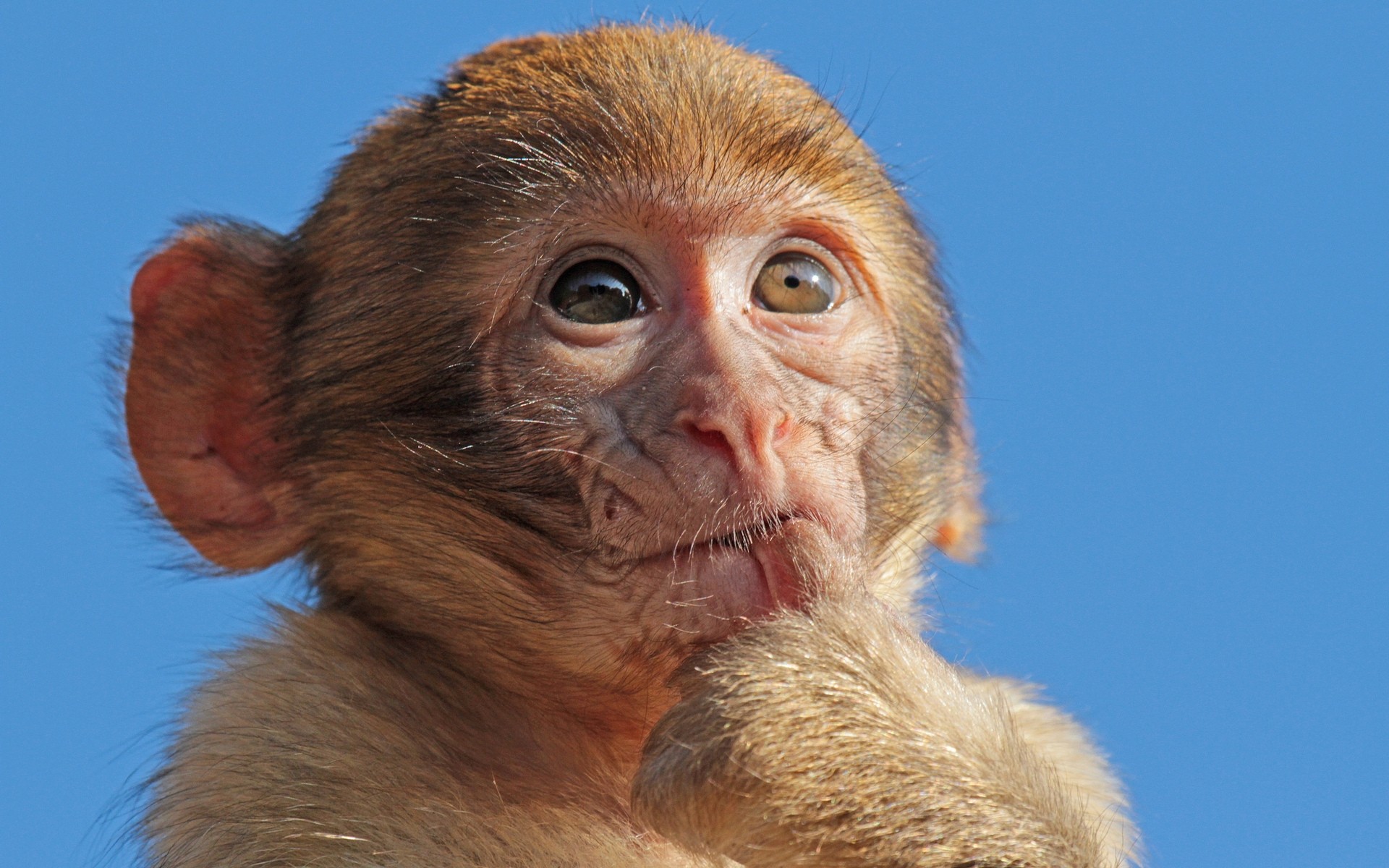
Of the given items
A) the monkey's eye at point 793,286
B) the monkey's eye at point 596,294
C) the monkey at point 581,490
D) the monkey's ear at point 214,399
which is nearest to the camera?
the monkey at point 581,490

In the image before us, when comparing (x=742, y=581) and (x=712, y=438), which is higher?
(x=712, y=438)

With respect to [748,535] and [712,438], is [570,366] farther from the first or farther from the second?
[748,535]

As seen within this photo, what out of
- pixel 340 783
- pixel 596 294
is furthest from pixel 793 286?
pixel 340 783

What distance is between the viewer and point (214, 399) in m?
4.01

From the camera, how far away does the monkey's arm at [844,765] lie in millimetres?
2623

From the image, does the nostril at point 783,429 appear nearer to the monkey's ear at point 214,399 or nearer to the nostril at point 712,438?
the nostril at point 712,438

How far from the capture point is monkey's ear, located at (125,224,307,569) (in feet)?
12.7

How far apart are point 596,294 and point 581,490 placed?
0.53 meters

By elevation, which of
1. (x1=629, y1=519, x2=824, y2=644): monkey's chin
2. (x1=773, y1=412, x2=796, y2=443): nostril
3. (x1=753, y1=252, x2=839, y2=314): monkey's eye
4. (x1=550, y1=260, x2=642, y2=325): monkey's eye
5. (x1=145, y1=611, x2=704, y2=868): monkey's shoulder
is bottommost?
(x1=145, y1=611, x2=704, y2=868): monkey's shoulder

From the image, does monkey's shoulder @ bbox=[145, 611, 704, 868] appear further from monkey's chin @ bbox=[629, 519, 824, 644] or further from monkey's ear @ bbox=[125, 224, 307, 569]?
monkey's chin @ bbox=[629, 519, 824, 644]

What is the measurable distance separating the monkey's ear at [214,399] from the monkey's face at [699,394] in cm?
82

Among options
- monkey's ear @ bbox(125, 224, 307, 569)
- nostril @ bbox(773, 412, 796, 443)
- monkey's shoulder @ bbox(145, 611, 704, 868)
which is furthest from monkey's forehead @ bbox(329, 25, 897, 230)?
monkey's shoulder @ bbox(145, 611, 704, 868)

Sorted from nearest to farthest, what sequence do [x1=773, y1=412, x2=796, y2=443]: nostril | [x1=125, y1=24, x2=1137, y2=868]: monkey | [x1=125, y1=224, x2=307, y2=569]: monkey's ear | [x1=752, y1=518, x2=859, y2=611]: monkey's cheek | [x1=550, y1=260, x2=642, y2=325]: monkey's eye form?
[x1=125, y1=24, x2=1137, y2=868]: monkey
[x1=752, y1=518, x2=859, y2=611]: monkey's cheek
[x1=773, y1=412, x2=796, y2=443]: nostril
[x1=550, y1=260, x2=642, y2=325]: monkey's eye
[x1=125, y1=224, x2=307, y2=569]: monkey's ear

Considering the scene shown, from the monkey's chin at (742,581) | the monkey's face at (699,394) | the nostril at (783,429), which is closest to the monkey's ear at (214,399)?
the monkey's face at (699,394)
